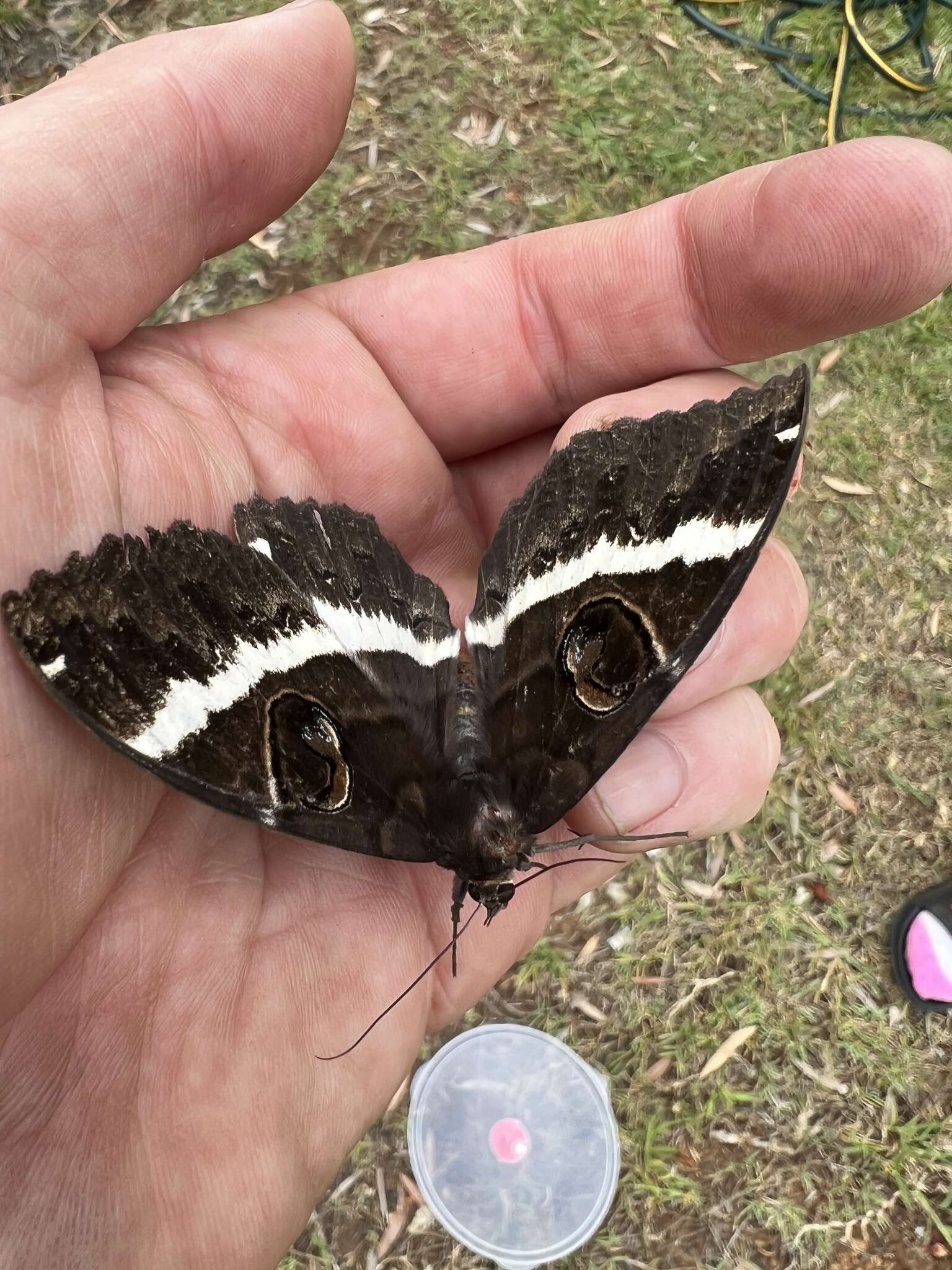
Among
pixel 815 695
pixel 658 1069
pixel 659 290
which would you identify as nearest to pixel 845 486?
pixel 815 695

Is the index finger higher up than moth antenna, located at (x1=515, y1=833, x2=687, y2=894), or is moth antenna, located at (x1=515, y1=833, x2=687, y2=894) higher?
the index finger

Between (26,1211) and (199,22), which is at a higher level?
(199,22)

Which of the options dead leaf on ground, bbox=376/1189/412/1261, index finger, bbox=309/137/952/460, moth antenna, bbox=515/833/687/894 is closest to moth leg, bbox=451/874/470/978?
moth antenna, bbox=515/833/687/894

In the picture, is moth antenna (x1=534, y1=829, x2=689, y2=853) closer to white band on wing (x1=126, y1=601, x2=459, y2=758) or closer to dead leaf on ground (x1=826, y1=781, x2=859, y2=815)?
white band on wing (x1=126, y1=601, x2=459, y2=758)

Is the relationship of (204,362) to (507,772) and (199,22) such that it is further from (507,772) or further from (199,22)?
(199,22)

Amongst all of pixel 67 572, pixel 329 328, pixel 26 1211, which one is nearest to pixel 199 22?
pixel 329 328

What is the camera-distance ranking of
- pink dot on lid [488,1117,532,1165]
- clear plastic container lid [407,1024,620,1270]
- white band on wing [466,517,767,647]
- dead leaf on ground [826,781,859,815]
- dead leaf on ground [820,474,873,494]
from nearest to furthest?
white band on wing [466,517,767,647]
clear plastic container lid [407,1024,620,1270]
pink dot on lid [488,1117,532,1165]
dead leaf on ground [826,781,859,815]
dead leaf on ground [820,474,873,494]

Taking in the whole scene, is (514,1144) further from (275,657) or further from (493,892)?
(275,657)

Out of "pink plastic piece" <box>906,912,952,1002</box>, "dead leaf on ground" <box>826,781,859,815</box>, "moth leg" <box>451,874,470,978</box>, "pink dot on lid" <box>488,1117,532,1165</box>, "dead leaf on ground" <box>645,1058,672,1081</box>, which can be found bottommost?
"pink plastic piece" <box>906,912,952,1002</box>
